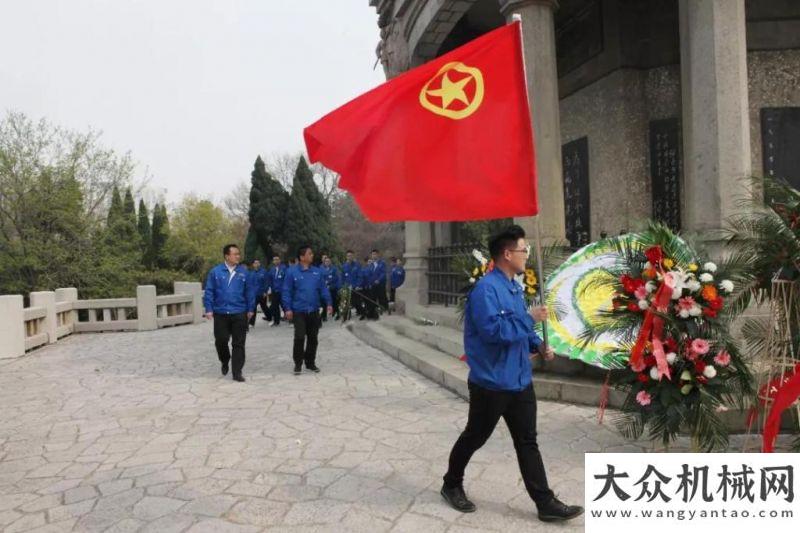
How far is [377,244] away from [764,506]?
49741 millimetres

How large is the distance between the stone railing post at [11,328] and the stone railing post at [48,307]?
201 centimetres

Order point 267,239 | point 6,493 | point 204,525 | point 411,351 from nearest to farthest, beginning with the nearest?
point 204,525, point 6,493, point 411,351, point 267,239

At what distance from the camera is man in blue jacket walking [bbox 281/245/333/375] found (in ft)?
29.4

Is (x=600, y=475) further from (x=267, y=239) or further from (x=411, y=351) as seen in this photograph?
(x=267, y=239)

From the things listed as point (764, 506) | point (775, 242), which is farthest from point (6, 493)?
point (775, 242)

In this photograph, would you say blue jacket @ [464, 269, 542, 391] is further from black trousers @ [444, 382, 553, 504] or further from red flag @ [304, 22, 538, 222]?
red flag @ [304, 22, 538, 222]

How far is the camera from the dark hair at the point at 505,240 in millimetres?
3646

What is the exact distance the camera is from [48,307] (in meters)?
14.6

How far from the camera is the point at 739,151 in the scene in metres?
6.51

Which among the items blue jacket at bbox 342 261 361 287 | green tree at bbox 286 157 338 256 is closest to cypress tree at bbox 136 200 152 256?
green tree at bbox 286 157 338 256

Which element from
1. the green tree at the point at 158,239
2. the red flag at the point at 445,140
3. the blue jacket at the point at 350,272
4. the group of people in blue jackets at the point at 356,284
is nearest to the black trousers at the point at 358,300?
the group of people in blue jackets at the point at 356,284

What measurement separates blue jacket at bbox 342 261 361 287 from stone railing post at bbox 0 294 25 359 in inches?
314

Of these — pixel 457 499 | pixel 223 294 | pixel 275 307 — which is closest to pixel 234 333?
pixel 223 294

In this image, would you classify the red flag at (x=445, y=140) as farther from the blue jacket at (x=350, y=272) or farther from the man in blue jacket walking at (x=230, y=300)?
the blue jacket at (x=350, y=272)
